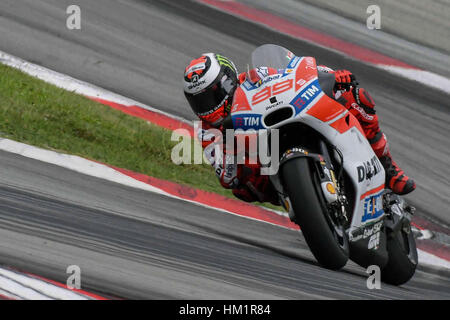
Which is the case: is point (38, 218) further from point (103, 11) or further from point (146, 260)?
point (103, 11)

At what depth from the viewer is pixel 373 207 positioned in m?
5.21

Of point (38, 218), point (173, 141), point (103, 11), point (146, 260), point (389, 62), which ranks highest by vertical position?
point (103, 11)

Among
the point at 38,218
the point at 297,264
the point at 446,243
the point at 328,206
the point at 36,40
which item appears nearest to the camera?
the point at 328,206

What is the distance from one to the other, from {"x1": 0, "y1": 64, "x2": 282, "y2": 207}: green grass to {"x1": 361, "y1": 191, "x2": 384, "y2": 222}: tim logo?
2.29 meters

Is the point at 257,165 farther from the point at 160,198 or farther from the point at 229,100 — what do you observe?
the point at 160,198

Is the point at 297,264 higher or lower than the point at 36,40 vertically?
lower

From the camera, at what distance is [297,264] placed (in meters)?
5.58

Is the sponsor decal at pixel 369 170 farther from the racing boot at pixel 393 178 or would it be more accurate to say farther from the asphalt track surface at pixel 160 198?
the asphalt track surface at pixel 160 198

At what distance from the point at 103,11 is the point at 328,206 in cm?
665

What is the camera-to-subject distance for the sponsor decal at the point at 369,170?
5.07m

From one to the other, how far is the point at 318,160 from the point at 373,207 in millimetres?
710

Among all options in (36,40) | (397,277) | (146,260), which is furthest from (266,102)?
(36,40)
